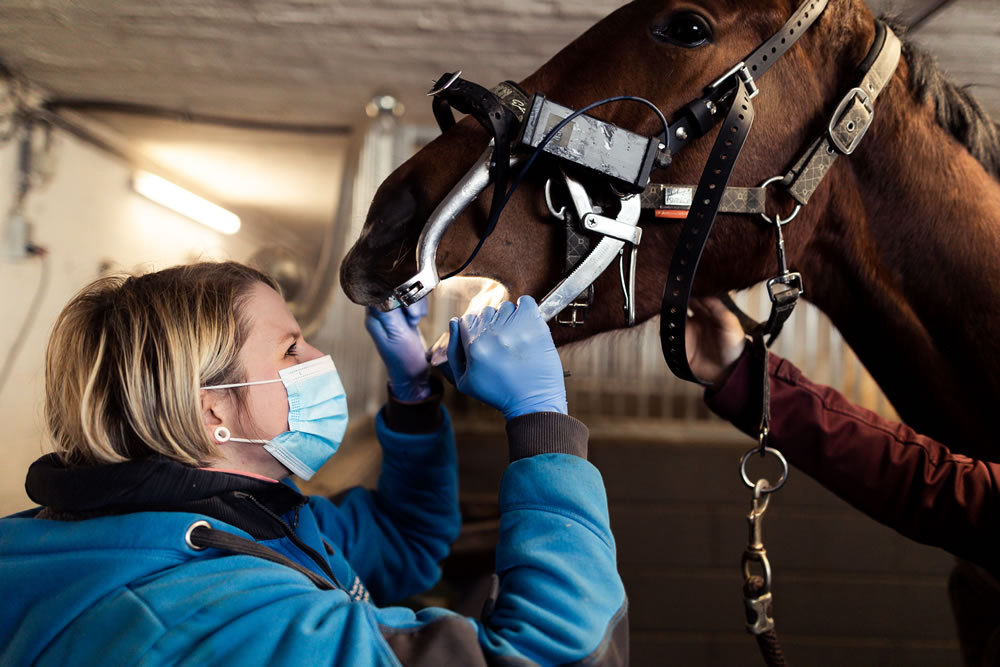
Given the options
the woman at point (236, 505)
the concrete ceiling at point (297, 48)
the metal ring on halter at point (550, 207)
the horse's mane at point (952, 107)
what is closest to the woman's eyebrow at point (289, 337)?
the woman at point (236, 505)

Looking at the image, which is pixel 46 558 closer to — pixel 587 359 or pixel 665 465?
pixel 665 465

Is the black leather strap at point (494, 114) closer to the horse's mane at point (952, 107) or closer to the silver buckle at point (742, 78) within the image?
the silver buckle at point (742, 78)

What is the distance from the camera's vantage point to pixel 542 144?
733mm

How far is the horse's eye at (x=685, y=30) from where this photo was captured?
786 millimetres

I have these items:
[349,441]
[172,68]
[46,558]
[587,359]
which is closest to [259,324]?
[46,558]

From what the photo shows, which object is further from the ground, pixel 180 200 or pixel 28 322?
pixel 180 200

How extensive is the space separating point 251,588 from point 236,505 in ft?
0.50

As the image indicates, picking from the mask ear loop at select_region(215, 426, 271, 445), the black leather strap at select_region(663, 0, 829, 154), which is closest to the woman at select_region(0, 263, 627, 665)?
the mask ear loop at select_region(215, 426, 271, 445)

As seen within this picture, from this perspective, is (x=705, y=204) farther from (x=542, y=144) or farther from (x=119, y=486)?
(x=119, y=486)

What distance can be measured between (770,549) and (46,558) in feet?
10.6

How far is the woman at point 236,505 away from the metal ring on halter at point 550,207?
0.40ft

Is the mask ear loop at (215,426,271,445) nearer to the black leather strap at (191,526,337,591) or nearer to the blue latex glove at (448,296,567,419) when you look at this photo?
the black leather strap at (191,526,337,591)

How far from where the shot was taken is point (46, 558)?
2.15 ft

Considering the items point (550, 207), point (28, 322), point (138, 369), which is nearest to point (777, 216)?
point (550, 207)
